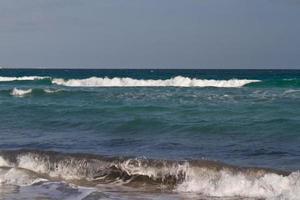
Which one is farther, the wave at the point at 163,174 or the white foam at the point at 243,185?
the wave at the point at 163,174

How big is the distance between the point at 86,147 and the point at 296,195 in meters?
5.91

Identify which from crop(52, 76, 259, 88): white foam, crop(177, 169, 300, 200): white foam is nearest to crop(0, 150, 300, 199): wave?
crop(177, 169, 300, 200): white foam

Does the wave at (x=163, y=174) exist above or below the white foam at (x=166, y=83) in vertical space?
below

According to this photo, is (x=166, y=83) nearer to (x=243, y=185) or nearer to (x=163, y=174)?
(x=163, y=174)

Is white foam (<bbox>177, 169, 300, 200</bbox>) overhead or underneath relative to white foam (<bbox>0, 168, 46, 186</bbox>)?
overhead

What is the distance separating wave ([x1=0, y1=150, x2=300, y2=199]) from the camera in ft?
30.8

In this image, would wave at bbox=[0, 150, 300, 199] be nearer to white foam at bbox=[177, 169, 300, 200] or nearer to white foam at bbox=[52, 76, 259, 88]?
white foam at bbox=[177, 169, 300, 200]

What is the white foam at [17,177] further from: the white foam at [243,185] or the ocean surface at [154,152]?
the white foam at [243,185]

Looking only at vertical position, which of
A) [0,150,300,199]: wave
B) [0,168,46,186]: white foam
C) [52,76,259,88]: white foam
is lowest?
[0,168,46,186]: white foam

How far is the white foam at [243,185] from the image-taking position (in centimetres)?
916

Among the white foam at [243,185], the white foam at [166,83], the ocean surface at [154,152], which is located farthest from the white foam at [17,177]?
the white foam at [166,83]

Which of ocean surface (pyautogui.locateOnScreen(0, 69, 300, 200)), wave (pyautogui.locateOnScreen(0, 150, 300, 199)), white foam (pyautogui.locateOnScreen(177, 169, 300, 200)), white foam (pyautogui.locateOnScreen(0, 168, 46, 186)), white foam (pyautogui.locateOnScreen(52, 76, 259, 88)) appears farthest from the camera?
white foam (pyautogui.locateOnScreen(52, 76, 259, 88))

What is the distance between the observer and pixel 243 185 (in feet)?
31.4

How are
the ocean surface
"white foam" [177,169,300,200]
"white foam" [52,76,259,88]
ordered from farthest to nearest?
1. "white foam" [52,76,259,88]
2. the ocean surface
3. "white foam" [177,169,300,200]
